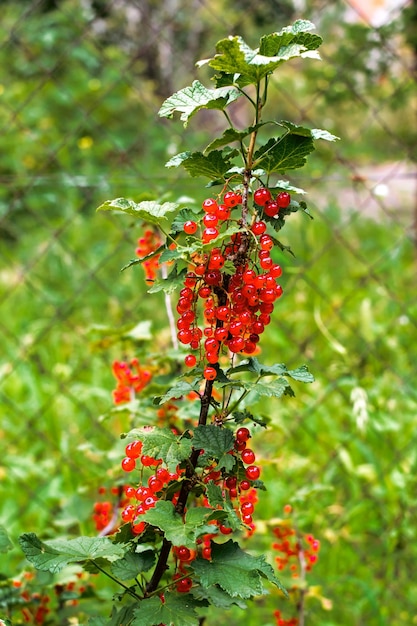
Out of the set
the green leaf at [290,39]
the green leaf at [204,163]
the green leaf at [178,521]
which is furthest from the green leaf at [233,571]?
the green leaf at [290,39]

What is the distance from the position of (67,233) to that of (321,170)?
3.62ft

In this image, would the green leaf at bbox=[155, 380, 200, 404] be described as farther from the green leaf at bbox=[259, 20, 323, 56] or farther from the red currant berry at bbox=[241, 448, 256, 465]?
the green leaf at bbox=[259, 20, 323, 56]

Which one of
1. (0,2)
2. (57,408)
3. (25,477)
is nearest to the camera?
(25,477)

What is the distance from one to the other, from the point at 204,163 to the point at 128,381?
0.55 m

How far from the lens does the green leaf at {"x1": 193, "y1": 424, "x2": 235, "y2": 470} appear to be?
0.76 meters

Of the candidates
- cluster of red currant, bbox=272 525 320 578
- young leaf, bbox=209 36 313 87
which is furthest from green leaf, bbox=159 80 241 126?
cluster of red currant, bbox=272 525 320 578

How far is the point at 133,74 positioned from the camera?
362 centimetres

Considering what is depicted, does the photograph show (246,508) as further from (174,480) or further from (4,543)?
(4,543)

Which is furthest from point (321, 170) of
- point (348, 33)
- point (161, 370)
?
point (161, 370)

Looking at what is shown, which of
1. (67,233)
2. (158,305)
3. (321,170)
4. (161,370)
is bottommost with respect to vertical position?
(161,370)

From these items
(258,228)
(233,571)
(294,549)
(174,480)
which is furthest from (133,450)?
(294,549)

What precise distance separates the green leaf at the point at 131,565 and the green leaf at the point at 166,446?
117 mm

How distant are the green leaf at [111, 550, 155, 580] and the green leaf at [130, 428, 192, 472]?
4.6 inches

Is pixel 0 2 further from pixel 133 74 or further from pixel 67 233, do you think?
pixel 67 233
